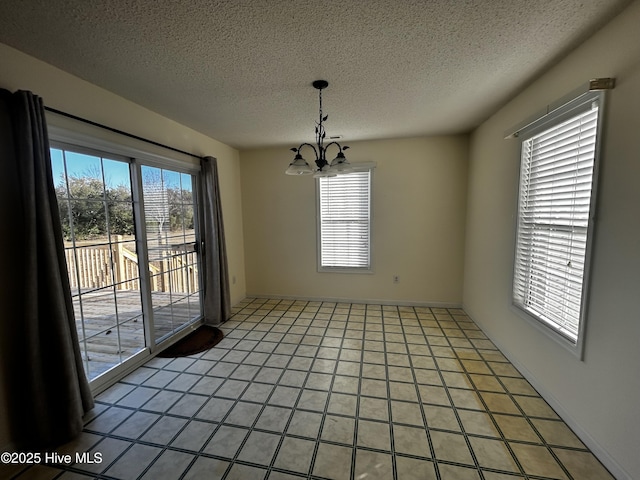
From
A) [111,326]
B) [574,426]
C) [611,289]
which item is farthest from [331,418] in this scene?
[111,326]

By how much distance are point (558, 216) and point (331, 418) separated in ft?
7.09

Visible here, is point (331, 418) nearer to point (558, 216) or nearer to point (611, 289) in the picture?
point (611, 289)

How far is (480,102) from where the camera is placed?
2.62m

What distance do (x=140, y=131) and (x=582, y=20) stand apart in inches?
132

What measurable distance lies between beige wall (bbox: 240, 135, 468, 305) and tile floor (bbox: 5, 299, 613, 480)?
1.17 m

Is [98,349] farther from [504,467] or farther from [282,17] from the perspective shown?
[504,467]

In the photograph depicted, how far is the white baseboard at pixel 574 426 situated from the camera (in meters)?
1.45

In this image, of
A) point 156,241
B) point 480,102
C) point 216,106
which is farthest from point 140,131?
point 480,102

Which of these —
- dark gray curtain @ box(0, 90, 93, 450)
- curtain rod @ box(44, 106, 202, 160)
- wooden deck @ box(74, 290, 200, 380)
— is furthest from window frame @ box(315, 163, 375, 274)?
dark gray curtain @ box(0, 90, 93, 450)

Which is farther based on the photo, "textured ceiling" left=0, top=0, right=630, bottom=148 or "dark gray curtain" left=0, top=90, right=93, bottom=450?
"dark gray curtain" left=0, top=90, right=93, bottom=450

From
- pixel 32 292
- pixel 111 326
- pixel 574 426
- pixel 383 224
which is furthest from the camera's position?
pixel 383 224

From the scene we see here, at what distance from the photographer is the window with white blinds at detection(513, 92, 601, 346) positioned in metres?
1.67

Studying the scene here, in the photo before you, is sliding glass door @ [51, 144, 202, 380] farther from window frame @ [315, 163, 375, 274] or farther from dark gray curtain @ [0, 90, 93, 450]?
window frame @ [315, 163, 375, 274]

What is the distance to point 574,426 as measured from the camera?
1.75 m
